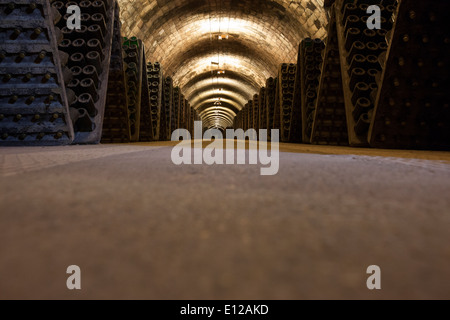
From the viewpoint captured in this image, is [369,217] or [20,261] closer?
[20,261]

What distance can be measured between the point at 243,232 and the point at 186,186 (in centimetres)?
45

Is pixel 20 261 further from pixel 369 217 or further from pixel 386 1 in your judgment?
pixel 386 1

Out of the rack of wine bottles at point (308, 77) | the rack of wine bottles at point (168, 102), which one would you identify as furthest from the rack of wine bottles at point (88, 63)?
the rack of wine bottles at point (168, 102)

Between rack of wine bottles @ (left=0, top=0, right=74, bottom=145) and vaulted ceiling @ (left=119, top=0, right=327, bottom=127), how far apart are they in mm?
7278

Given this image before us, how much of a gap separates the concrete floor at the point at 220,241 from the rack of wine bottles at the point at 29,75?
275cm

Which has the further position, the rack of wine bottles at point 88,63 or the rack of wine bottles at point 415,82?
the rack of wine bottles at point 88,63

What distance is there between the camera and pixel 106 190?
86 cm

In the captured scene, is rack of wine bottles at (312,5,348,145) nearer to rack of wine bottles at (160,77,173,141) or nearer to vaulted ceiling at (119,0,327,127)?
vaulted ceiling at (119,0,327,127)

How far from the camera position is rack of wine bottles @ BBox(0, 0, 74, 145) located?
3.07m

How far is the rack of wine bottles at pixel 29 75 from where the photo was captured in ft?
10.1

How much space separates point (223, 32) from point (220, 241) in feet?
47.5

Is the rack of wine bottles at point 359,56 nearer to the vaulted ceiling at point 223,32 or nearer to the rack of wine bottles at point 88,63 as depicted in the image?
the rack of wine bottles at point 88,63

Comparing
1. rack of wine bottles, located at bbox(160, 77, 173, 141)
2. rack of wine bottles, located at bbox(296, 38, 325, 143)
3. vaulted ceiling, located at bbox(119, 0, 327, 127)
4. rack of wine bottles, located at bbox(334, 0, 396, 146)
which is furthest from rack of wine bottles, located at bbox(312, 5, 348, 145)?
rack of wine bottles, located at bbox(160, 77, 173, 141)
